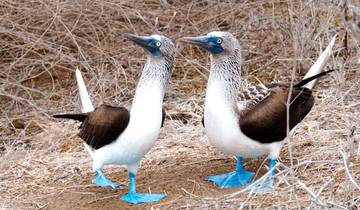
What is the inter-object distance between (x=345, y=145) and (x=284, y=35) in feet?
8.66

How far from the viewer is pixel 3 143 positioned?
24.2ft

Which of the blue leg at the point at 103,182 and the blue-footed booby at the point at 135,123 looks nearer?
the blue-footed booby at the point at 135,123

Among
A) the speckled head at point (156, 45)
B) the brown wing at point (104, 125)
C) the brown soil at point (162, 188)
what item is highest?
the speckled head at point (156, 45)

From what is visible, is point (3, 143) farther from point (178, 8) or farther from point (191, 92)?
point (178, 8)

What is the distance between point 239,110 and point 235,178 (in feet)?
1.51

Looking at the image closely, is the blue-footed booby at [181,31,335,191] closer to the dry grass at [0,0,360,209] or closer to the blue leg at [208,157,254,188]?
the blue leg at [208,157,254,188]

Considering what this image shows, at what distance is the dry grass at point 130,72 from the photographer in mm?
6414

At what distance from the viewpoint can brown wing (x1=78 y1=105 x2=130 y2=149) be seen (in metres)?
5.52

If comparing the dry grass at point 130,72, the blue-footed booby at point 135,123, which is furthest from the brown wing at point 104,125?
the dry grass at point 130,72

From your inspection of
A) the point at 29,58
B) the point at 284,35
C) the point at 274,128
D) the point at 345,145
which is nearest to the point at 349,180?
the point at 274,128

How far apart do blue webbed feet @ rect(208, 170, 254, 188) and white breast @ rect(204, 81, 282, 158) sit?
9.0 inches

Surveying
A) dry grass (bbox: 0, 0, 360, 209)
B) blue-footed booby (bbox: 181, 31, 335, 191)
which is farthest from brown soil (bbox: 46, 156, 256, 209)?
blue-footed booby (bbox: 181, 31, 335, 191)

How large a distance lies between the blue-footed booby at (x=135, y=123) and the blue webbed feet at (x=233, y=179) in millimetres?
407

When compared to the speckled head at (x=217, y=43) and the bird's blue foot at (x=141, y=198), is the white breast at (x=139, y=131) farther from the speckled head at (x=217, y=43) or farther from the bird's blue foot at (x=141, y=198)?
the speckled head at (x=217, y=43)
